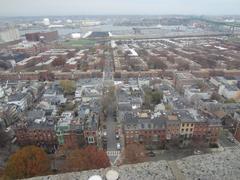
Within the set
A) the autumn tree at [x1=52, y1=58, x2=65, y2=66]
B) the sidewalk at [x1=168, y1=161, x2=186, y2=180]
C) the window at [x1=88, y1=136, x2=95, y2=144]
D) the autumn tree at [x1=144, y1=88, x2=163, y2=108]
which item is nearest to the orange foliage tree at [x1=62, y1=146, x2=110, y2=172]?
the window at [x1=88, y1=136, x2=95, y2=144]

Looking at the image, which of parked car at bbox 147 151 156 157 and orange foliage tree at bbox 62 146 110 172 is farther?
parked car at bbox 147 151 156 157

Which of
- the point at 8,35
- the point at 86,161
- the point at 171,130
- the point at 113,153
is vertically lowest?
the point at 113,153

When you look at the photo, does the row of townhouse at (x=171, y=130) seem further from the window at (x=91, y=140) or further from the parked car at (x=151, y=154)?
the window at (x=91, y=140)

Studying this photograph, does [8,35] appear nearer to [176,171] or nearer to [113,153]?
[113,153]

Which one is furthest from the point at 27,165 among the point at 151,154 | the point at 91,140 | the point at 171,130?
the point at 171,130

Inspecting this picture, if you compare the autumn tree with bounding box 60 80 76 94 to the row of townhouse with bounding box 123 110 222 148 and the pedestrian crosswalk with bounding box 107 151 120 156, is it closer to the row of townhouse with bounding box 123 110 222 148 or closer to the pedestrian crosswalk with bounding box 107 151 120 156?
the row of townhouse with bounding box 123 110 222 148

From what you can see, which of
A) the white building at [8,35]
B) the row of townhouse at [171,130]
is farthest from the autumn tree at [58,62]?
the white building at [8,35]

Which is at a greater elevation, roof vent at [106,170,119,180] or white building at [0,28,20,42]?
roof vent at [106,170,119,180]

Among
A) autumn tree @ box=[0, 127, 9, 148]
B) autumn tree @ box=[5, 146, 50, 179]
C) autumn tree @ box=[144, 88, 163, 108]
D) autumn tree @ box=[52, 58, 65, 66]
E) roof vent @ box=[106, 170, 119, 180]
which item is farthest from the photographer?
autumn tree @ box=[52, 58, 65, 66]
